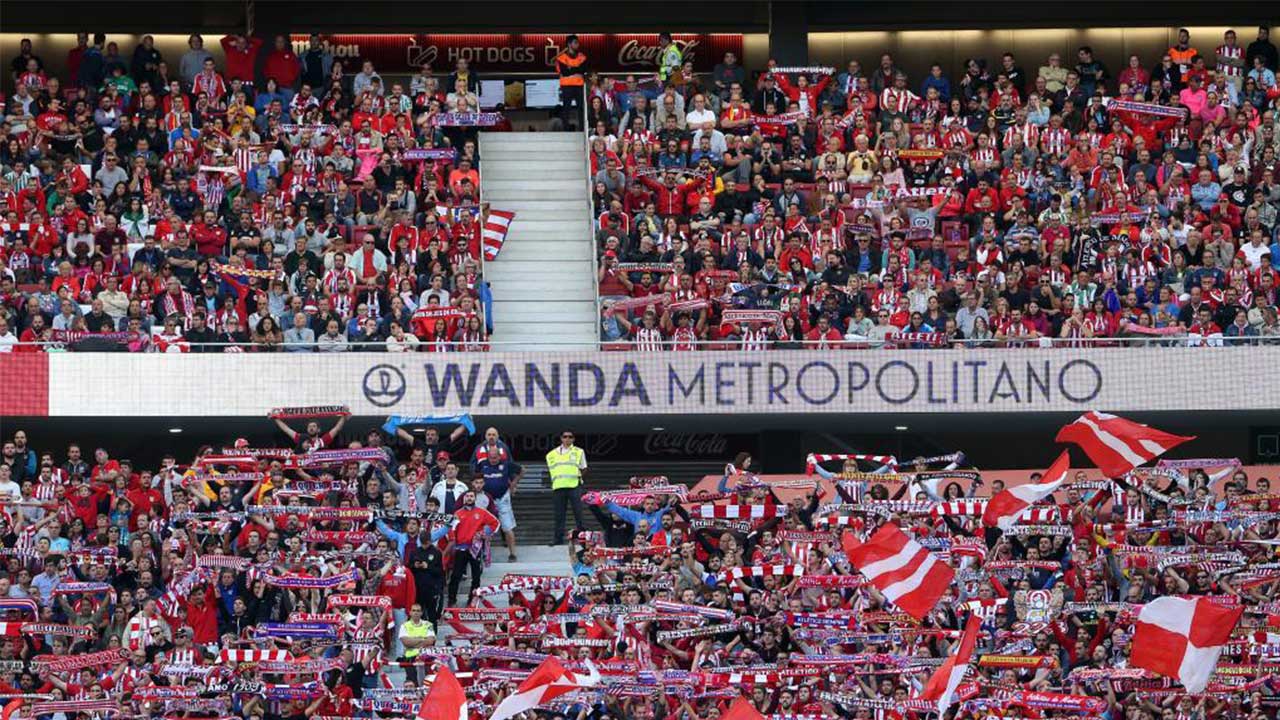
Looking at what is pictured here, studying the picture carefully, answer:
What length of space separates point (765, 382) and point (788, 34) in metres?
9.67

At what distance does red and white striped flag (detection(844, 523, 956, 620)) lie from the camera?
24.8 m

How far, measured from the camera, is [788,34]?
40125 mm

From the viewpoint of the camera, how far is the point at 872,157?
35.2 m

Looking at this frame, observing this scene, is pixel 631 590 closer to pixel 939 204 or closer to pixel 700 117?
pixel 939 204

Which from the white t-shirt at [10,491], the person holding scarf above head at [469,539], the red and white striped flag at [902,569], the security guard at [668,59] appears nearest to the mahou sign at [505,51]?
the security guard at [668,59]

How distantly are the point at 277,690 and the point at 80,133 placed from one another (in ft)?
39.9

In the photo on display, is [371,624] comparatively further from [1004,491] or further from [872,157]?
[872,157]

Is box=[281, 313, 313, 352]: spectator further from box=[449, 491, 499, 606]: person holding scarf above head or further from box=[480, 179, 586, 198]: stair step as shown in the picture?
box=[480, 179, 586, 198]: stair step

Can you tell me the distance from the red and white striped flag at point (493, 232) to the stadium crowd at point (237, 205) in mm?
326

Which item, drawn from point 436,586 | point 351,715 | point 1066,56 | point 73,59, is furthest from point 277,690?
point 1066,56

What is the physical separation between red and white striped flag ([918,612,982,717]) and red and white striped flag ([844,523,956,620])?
1.61 ft

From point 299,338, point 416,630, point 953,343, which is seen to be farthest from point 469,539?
point 953,343

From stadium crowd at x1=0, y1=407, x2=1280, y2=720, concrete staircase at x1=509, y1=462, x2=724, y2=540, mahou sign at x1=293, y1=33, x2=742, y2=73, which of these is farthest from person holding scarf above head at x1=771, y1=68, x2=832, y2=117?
stadium crowd at x1=0, y1=407, x2=1280, y2=720

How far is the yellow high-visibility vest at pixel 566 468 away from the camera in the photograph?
3022cm
